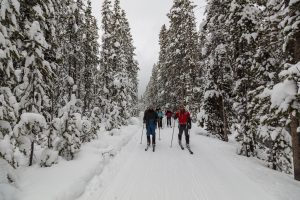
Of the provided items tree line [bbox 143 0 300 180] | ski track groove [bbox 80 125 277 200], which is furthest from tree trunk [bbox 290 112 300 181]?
ski track groove [bbox 80 125 277 200]

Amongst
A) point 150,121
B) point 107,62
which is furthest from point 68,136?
point 107,62

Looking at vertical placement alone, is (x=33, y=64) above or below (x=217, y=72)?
below

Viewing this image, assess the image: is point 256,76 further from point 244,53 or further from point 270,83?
point 244,53

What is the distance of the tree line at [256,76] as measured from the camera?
27.5ft

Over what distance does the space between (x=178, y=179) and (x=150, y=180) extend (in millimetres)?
948

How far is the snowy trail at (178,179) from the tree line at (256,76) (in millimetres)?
1959

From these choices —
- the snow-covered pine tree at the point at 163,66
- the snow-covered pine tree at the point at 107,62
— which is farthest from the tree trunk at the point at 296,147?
the snow-covered pine tree at the point at 163,66

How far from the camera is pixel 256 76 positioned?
43.0 ft

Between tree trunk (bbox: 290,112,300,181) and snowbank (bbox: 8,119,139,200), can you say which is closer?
snowbank (bbox: 8,119,139,200)

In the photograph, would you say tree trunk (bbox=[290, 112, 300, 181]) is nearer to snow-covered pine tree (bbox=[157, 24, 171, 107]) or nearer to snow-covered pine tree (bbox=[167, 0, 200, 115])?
snow-covered pine tree (bbox=[167, 0, 200, 115])

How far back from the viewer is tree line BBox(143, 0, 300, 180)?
838 centimetres

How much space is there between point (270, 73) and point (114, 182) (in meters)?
8.88

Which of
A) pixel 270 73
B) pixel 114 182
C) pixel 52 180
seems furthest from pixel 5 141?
pixel 270 73

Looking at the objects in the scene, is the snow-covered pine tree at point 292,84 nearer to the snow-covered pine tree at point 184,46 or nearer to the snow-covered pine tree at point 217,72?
the snow-covered pine tree at point 217,72
